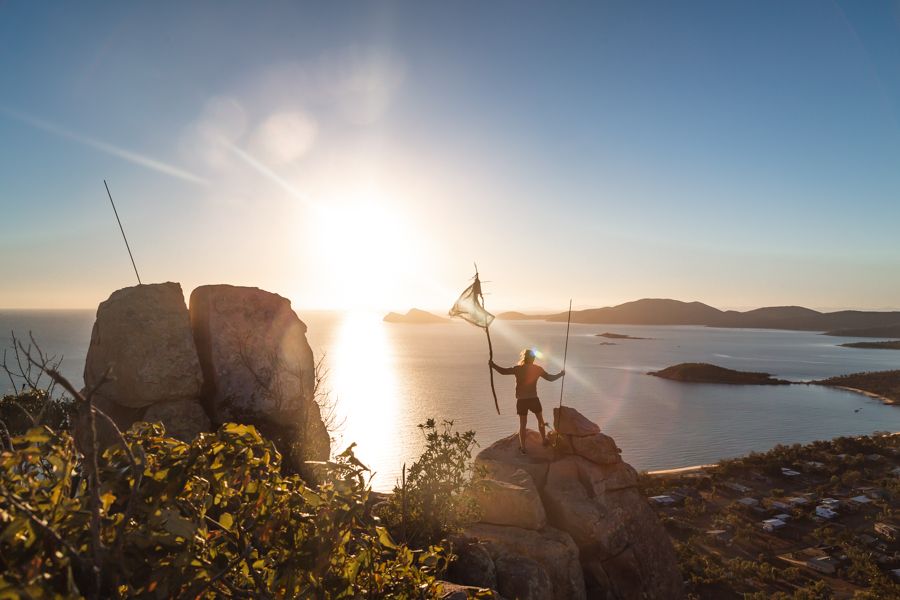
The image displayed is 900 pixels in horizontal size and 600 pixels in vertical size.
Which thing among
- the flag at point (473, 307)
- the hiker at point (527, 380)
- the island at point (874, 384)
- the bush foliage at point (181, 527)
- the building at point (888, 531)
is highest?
the flag at point (473, 307)

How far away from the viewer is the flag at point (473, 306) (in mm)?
10695

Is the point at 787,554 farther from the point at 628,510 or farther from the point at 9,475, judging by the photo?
the point at 9,475

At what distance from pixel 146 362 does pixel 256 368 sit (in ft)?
8.66

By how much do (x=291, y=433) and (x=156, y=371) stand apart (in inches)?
151

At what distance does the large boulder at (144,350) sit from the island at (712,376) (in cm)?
11091

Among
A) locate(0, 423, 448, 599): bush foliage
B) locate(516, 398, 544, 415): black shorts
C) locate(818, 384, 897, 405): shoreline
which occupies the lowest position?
locate(818, 384, 897, 405): shoreline

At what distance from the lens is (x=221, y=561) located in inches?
94.3

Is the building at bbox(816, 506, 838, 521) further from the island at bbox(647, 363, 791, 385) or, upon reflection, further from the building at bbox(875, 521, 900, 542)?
the island at bbox(647, 363, 791, 385)

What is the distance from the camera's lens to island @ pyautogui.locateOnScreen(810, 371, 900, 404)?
89512 millimetres

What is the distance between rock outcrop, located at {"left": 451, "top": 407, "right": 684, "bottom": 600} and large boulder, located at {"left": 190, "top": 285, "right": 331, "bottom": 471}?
17.6 feet

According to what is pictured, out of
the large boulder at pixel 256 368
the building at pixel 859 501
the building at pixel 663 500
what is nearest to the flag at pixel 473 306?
the large boulder at pixel 256 368

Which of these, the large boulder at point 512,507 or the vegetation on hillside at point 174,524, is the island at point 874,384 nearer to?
the large boulder at point 512,507

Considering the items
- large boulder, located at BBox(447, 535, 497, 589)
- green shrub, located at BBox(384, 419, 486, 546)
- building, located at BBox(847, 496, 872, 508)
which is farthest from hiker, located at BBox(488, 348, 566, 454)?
building, located at BBox(847, 496, 872, 508)

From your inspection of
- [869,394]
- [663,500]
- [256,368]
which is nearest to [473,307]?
[256,368]
